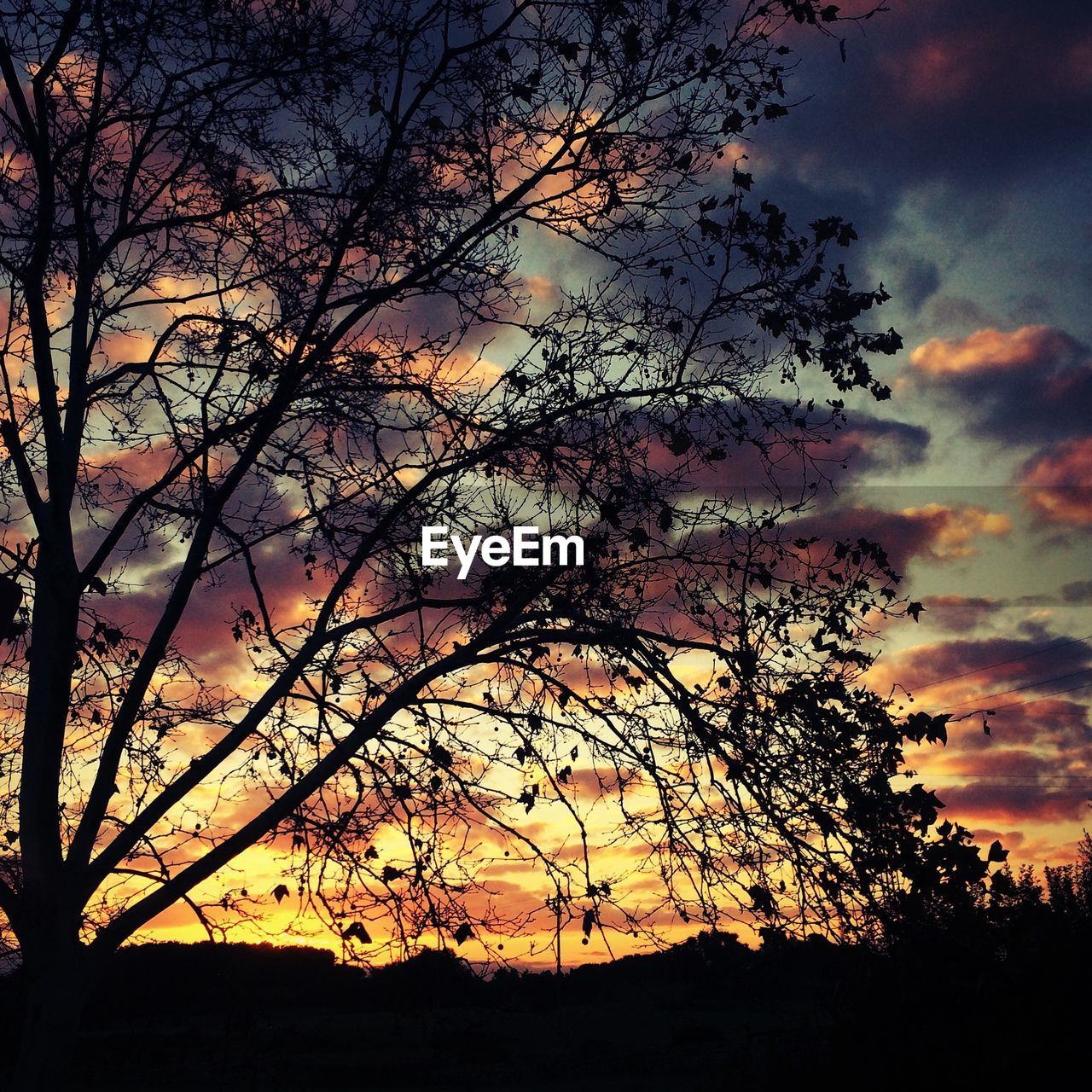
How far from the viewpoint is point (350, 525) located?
1084cm

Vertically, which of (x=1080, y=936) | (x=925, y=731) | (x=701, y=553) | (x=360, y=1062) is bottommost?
(x=360, y=1062)

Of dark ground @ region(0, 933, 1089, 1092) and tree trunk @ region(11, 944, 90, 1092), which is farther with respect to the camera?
tree trunk @ region(11, 944, 90, 1092)

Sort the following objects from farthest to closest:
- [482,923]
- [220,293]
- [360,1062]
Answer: [360,1062] < [220,293] < [482,923]

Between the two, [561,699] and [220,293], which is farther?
[220,293]

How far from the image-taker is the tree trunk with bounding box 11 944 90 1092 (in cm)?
936

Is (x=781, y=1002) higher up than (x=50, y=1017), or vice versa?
(x=50, y=1017)

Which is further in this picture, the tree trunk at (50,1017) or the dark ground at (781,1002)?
the tree trunk at (50,1017)

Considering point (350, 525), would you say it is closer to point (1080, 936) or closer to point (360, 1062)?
point (1080, 936)

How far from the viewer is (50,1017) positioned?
9570 mm

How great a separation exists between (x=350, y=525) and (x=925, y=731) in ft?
18.0

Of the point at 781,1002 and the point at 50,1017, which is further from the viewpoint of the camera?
the point at 781,1002

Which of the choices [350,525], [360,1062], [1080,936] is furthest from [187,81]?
[360,1062]

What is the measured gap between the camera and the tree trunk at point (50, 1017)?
9.36 meters

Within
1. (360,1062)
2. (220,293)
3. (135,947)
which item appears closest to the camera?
(135,947)
